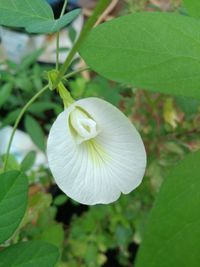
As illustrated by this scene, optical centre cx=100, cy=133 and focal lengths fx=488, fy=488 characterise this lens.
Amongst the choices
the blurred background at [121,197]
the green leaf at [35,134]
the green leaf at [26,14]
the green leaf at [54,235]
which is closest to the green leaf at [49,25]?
the green leaf at [26,14]

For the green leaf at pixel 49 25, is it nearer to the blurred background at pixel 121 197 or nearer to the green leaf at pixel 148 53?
the green leaf at pixel 148 53

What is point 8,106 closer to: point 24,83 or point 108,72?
point 24,83

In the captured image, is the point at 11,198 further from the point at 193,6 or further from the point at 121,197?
the point at 121,197

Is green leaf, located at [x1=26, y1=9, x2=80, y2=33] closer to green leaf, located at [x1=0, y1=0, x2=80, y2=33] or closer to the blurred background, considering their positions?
green leaf, located at [x1=0, y1=0, x2=80, y2=33]

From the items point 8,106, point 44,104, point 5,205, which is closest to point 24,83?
point 44,104

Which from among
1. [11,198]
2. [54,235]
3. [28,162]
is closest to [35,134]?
[28,162]

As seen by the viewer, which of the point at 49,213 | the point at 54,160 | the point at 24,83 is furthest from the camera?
the point at 24,83
